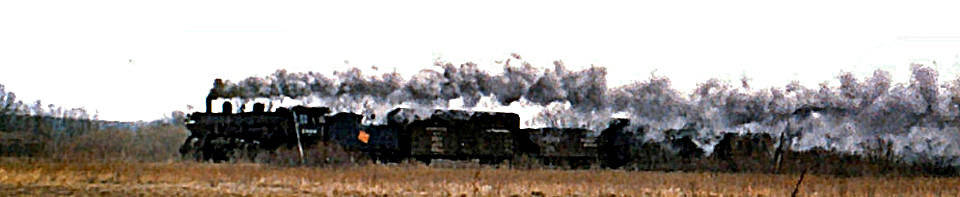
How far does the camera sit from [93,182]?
31.5 metres

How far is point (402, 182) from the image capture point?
3269cm

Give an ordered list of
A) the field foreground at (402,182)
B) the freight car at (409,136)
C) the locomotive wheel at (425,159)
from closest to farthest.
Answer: the field foreground at (402,182), the freight car at (409,136), the locomotive wheel at (425,159)

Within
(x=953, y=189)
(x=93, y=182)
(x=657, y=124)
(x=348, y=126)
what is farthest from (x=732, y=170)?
(x=93, y=182)

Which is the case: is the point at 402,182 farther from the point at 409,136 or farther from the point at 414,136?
the point at 409,136

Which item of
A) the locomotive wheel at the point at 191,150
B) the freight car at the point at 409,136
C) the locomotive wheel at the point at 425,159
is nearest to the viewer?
the freight car at the point at 409,136

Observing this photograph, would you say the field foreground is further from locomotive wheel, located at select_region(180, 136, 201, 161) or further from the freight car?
locomotive wheel, located at select_region(180, 136, 201, 161)

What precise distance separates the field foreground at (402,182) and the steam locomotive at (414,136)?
16.1ft

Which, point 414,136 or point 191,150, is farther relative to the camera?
point 191,150

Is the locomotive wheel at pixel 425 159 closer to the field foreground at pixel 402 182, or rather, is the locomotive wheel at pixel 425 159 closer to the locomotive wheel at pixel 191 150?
the field foreground at pixel 402 182

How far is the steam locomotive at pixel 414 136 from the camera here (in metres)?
46.1

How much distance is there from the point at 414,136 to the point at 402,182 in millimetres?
13655

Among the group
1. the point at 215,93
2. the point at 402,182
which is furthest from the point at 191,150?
the point at 402,182

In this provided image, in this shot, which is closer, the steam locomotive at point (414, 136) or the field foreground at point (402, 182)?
the field foreground at point (402, 182)

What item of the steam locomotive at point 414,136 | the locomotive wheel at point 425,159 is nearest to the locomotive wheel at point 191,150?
the steam locomotive at point 414,136
